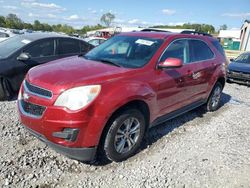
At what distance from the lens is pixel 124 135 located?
135 inches

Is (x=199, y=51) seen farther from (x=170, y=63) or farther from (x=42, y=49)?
(x=42, y=49)

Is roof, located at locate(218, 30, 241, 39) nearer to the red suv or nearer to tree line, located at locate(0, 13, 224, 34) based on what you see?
tree line, located at locate(0, 13, 224, 34)

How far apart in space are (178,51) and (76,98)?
228 centimetres

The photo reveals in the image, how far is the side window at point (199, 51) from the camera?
473 centimetres

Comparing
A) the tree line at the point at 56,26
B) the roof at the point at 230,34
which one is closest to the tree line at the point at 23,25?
the tree line at the point at 56,26

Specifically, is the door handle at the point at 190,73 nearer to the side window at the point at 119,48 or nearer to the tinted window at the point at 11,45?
the side window at the point at 119,48

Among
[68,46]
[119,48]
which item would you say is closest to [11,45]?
[68,46]

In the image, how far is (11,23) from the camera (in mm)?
61469

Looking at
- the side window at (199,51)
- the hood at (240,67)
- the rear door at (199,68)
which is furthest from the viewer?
the hood at (240,67)

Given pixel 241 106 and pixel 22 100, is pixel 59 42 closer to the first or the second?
pixel 22 100

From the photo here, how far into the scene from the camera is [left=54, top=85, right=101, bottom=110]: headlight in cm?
280

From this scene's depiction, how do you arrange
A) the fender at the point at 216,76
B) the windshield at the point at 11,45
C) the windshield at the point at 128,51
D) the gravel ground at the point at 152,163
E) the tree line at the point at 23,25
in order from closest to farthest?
1. the gravel ground at the point at 152,163
2. the windshield at the point at 128,51
3. the fender at the point at 216,76
4. the windshield at the point at 11,45
5. the tree line at the point at 23,25

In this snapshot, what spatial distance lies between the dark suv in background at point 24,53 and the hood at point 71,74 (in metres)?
2.14

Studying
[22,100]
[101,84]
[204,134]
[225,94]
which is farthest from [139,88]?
[225,94]
